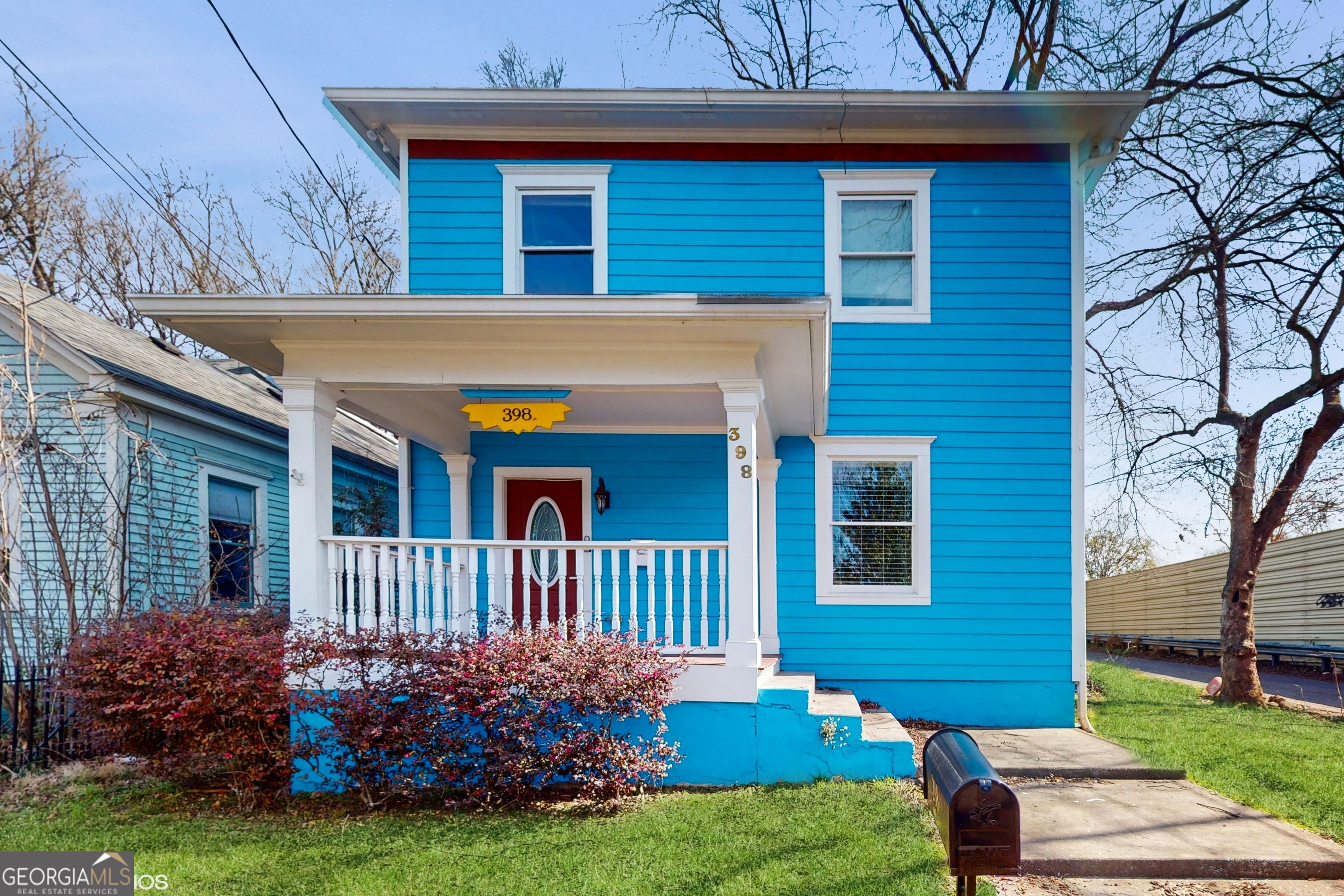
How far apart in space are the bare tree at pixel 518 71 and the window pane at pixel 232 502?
873cm

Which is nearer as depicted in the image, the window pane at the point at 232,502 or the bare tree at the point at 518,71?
the window pane at the point at 232,502

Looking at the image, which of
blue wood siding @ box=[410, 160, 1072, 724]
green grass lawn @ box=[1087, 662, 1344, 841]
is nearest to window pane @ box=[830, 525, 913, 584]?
blue wood siding @ box=[410, 160, 1072, 724]

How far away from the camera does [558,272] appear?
862 centimetres

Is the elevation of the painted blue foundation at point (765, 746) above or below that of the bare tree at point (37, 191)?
below

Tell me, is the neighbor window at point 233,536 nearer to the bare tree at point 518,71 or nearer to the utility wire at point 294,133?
the utility wire at point 294,133

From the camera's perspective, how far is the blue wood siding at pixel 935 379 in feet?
27.0

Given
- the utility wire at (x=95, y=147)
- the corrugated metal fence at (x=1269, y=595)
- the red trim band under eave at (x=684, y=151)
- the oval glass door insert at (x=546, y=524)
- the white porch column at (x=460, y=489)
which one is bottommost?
the corrugated metal fence at (x=1269, y=595)

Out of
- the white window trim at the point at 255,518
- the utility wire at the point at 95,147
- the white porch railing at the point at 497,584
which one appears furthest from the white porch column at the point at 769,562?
the utility wire at the point at 95,147

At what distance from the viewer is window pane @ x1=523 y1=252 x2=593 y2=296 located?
8586mm

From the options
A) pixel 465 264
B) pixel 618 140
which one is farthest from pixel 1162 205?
pixel 465 264

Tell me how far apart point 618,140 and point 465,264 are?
1.89m

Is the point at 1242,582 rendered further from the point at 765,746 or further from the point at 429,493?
the point at 429,493

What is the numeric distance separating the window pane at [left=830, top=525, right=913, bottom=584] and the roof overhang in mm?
3725

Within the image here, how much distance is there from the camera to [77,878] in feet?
14.1
